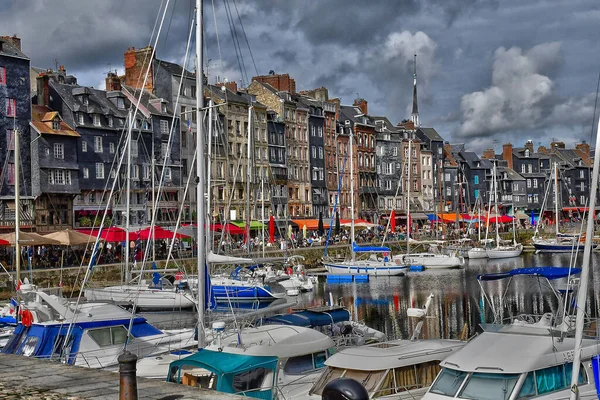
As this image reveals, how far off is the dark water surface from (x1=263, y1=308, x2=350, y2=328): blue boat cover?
5.81 meters

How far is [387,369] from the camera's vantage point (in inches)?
637

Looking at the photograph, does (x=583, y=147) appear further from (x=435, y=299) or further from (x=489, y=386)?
(x=489, y=386)

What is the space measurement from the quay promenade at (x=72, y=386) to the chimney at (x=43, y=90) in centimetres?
5640

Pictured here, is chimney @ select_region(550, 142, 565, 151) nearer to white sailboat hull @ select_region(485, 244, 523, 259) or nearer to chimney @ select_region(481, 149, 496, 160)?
chimney @ select_region(481, 149, 496, 160)

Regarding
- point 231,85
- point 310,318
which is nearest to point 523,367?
point 310,318

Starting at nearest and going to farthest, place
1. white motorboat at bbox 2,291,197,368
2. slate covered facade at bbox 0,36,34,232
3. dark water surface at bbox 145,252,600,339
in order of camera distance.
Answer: white motorboat at bbox 2,291,197,368
dark water surface at bbox 145,252,600,339
slate covered facade at bbox 0,36,34,232

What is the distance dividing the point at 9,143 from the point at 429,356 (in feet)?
166

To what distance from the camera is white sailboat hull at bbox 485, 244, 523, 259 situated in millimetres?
75125

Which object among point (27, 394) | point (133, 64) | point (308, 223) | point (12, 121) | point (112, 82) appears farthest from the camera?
point (308, 223)

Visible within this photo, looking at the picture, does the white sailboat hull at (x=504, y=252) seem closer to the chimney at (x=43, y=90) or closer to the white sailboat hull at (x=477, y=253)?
the white sailboat hull at (x=477, y=253)

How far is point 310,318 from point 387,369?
7.47 m

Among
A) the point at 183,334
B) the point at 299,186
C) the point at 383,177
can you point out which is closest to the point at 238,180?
the point at 299,186

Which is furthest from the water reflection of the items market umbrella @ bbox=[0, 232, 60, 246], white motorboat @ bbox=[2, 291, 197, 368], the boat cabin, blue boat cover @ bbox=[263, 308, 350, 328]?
market umbrella @ bbox=[0, 232, 60, 246]

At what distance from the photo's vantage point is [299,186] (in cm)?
9244
